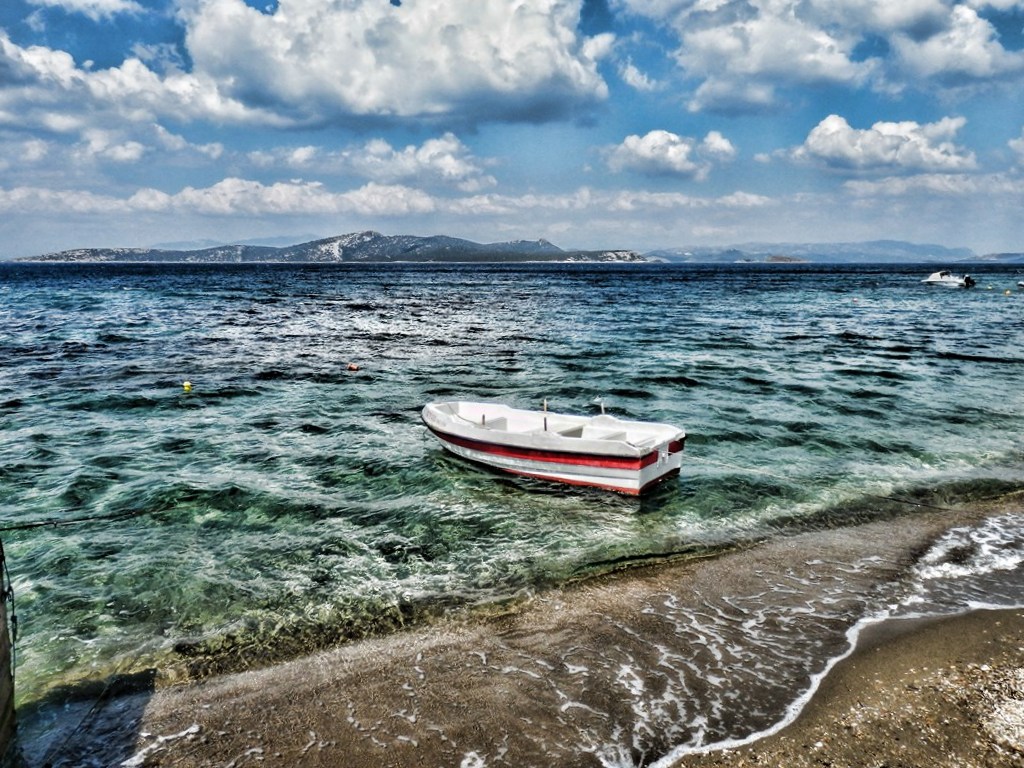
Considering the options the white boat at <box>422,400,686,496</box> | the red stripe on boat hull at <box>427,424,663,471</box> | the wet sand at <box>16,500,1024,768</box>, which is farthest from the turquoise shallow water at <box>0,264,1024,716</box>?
the wet sand at <box>16,500,1024,768</box>

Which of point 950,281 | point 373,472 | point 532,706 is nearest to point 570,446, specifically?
point 373,472

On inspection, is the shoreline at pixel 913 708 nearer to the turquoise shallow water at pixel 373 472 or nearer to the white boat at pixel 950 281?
the turquoise shallow water at pixel 373 472

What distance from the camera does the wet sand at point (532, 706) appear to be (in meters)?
7.04

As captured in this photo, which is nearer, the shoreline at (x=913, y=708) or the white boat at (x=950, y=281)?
the shoreline at (x=913, y=708)

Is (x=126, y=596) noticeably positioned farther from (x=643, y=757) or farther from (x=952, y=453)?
(x=952, y=453)

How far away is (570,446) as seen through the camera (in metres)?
15.5

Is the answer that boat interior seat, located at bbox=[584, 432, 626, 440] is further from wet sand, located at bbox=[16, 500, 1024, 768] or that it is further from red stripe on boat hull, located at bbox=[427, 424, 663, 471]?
wet sand, located at bbox=[16, 500, 1024, 768]

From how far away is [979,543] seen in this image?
40.5 feet

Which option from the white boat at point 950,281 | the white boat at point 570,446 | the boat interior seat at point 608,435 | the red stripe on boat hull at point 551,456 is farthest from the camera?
the white boat at point 950,281

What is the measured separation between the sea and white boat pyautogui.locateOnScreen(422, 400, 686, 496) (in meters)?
0.51

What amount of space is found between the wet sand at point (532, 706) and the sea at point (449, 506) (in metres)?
0.32

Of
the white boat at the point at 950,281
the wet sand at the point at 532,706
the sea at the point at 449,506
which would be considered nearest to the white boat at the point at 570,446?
the sea at the point at 449,506

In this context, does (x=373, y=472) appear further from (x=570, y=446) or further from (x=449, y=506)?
(x=570, y=446)

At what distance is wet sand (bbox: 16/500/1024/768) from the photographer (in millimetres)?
7039
